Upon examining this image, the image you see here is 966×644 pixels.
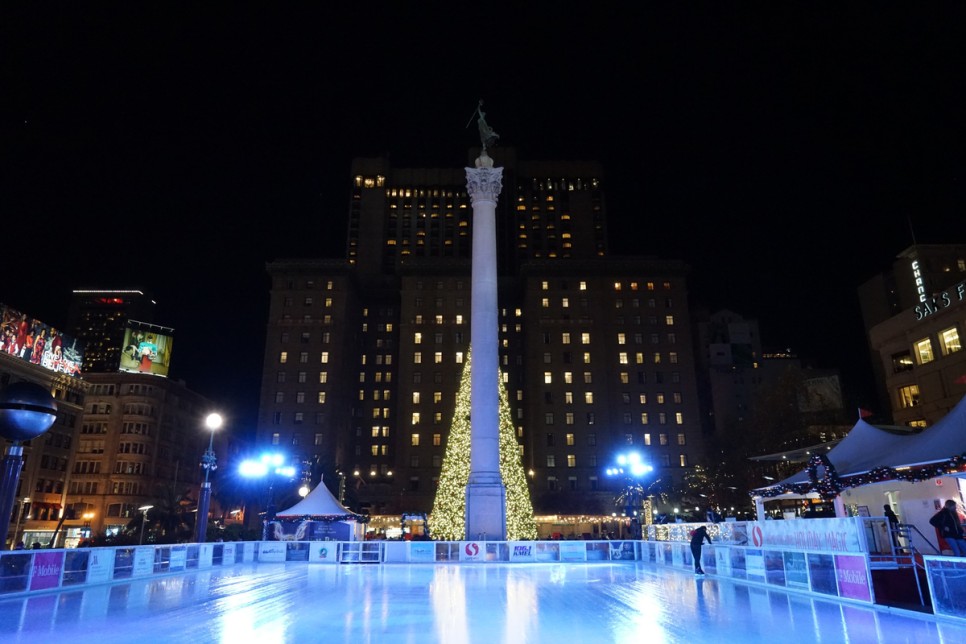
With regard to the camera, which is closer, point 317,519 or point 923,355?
point 317,519

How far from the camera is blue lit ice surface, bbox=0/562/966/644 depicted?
10.4 metres

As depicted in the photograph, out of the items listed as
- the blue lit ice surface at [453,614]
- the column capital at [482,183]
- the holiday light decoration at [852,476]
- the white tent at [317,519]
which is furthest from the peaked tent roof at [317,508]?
the holiday light decoration at [852,476]

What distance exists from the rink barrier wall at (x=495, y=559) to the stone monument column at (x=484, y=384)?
2.08 m

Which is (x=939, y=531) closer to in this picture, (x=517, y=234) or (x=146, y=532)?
(x=146, y=532)

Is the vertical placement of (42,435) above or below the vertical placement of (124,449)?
below

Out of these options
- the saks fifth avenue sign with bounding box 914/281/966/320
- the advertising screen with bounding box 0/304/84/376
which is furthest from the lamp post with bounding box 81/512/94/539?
the saks fifth avenue sign with bounding box 914/281/966/320

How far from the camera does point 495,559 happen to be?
3111 cm

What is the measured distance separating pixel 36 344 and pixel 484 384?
68.2 metres

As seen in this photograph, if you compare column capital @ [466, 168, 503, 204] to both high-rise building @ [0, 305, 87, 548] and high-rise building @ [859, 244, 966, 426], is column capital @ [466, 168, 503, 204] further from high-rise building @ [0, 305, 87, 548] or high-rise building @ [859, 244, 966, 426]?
high-rise building @ [0, 305, 87, 548]

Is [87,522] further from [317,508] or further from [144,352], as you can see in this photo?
[317,508]

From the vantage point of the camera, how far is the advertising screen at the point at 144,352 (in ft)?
294

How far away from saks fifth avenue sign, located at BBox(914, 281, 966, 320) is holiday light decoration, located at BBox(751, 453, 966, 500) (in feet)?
93.5

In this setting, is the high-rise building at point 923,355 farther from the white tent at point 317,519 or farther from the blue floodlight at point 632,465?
the white tent at point 317,519

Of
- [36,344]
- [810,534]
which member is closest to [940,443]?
[810,534]
